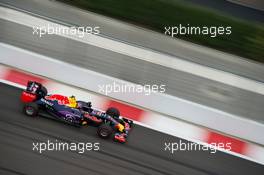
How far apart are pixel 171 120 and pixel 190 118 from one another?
357 mm

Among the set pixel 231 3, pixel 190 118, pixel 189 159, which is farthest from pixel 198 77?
pixel 231 3

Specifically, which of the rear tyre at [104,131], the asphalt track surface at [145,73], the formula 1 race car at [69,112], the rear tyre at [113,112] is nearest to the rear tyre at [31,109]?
the formula 1 race car at [69,112]

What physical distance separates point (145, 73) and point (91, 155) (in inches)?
81.1

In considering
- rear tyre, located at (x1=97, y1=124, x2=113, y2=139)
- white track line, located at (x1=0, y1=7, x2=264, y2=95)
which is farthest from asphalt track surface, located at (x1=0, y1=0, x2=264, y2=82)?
rear tyre, located at (x1=97, y1=124, x2=113, y2=139)

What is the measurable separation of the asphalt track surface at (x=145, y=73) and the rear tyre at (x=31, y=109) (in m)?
1.53

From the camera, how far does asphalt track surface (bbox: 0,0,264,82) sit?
953cm

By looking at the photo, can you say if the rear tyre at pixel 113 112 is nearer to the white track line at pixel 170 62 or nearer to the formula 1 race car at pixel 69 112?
the formula 1 race car at pixel 69 112

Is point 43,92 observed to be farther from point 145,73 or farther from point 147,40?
point 147,40

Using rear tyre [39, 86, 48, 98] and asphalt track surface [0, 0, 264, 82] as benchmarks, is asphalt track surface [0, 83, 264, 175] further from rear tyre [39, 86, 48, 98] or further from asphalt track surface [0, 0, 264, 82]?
asphalt track surface [0, 0, 264, 82]

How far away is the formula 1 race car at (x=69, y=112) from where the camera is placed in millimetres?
8750

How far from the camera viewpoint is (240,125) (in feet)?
31.9

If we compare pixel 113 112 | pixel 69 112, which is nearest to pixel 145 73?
pixel 113 112

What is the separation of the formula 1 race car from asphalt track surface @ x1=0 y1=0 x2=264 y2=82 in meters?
1.24

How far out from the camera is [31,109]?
8.74 meters
